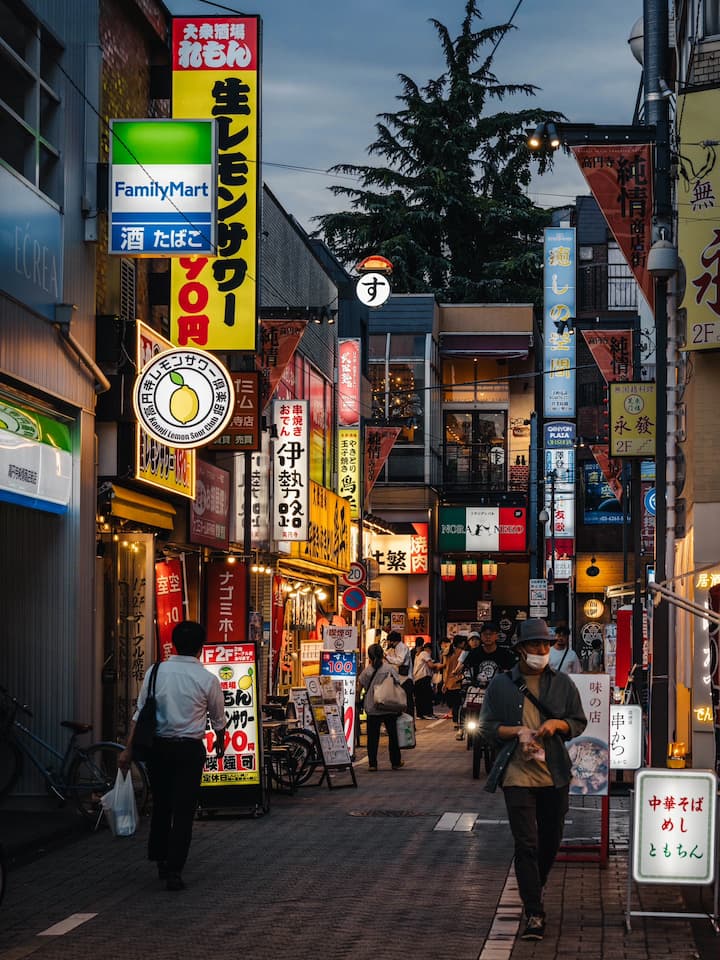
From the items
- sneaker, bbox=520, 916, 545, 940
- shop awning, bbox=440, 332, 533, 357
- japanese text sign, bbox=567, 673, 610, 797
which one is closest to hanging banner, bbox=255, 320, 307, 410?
japanese text sign, bbox=567, 673, 610, 797

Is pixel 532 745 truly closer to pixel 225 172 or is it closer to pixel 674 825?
pixel 674 825

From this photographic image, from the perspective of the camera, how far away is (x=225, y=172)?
827 inches

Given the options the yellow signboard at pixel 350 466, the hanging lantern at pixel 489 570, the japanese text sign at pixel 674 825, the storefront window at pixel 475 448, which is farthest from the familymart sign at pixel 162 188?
the storefront window at pixel 475 448

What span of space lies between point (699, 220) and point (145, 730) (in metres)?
9.22

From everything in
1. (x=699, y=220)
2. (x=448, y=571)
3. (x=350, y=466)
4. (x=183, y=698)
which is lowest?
(x=183, y=698)

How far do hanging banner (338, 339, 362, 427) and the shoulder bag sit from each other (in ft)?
89.4

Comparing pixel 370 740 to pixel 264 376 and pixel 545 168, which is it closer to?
pixel 264 376

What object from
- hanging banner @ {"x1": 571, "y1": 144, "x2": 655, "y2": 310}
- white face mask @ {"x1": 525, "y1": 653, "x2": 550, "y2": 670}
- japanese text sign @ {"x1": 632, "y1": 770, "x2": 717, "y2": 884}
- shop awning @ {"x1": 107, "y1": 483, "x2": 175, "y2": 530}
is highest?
hanging banner @ {"x1": 571, "y1": 144, "x2": 655, "y2": 310}

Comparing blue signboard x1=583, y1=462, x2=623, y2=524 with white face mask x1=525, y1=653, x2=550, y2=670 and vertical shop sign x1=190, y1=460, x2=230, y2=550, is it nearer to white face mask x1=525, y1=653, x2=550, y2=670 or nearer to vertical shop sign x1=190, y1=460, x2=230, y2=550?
vertical shop sign x1=190, y1=460, x2=230, y2=550

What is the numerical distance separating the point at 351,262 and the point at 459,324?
6.94m

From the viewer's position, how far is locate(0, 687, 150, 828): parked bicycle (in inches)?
615

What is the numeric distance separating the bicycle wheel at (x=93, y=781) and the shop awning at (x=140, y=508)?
325cm

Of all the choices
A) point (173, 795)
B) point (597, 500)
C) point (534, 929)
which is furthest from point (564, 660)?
point (597, 500)

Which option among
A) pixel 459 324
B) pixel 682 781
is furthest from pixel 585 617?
pixel 682 781
